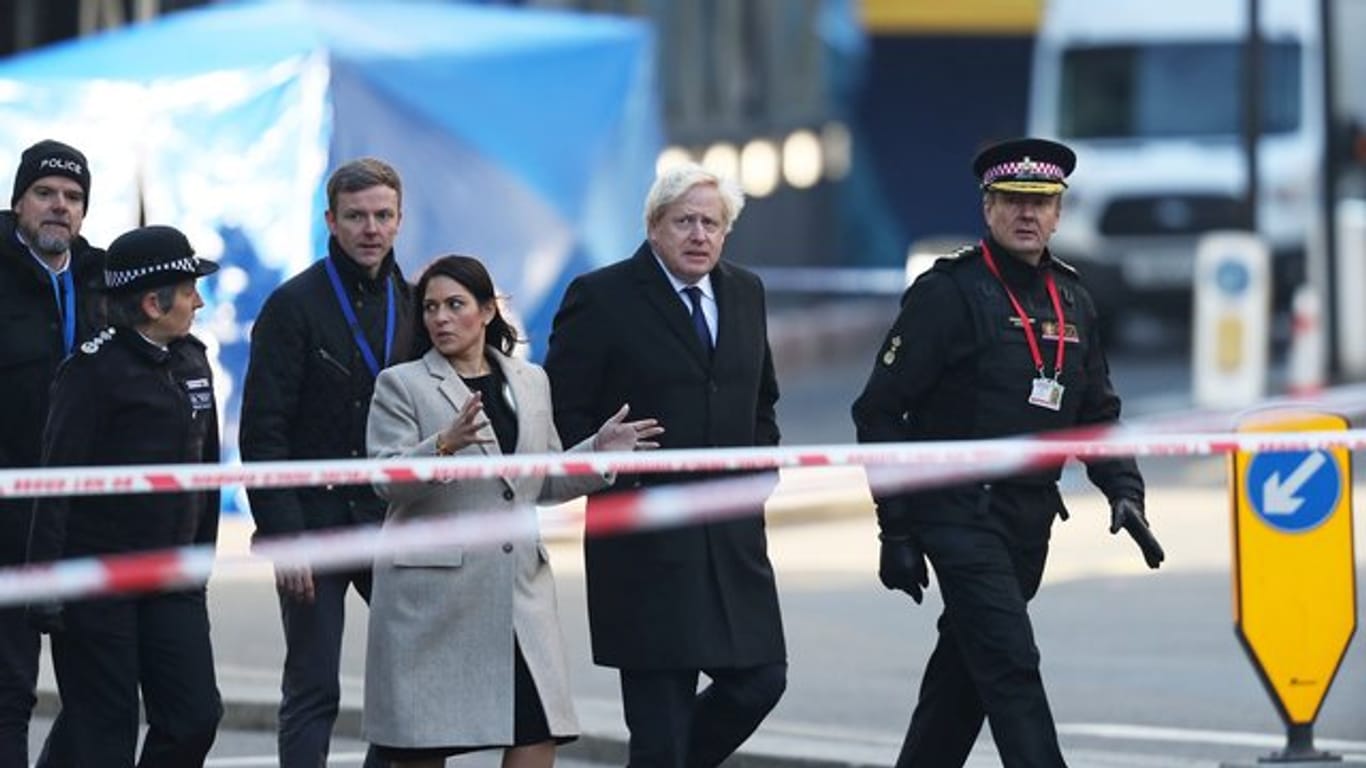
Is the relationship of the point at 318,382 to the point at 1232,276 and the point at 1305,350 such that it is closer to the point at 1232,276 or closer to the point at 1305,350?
the point at 1232,276

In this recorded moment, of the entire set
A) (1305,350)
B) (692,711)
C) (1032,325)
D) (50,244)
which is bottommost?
(692,711)

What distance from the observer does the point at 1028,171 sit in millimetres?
8383

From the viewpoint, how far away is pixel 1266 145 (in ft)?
93.8

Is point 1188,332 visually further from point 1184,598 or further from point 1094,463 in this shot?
point 1094,463

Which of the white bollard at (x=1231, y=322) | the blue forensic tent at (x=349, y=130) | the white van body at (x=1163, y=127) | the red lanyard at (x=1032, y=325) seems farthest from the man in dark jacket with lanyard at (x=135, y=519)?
the white van body at (x=1163, y=127)

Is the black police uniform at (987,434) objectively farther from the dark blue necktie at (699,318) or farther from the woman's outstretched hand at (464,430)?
the woman's outstretched hand at (464,430)

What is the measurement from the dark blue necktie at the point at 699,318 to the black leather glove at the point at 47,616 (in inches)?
67.5

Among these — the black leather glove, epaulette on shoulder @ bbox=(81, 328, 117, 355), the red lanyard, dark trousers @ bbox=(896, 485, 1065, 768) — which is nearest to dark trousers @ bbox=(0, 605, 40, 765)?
the black leather glove

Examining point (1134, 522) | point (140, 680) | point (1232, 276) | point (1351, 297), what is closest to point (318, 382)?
point (140, 680)

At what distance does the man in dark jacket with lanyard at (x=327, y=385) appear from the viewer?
888 cm

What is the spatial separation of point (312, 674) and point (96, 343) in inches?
46.6

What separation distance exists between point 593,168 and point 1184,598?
598cm

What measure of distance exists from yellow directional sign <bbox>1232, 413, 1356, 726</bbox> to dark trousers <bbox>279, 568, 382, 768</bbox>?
2634 mm

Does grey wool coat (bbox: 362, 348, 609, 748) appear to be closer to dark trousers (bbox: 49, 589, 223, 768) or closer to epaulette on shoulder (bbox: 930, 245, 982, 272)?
dark trousers (bbox: 49, 589, 223, 768)
